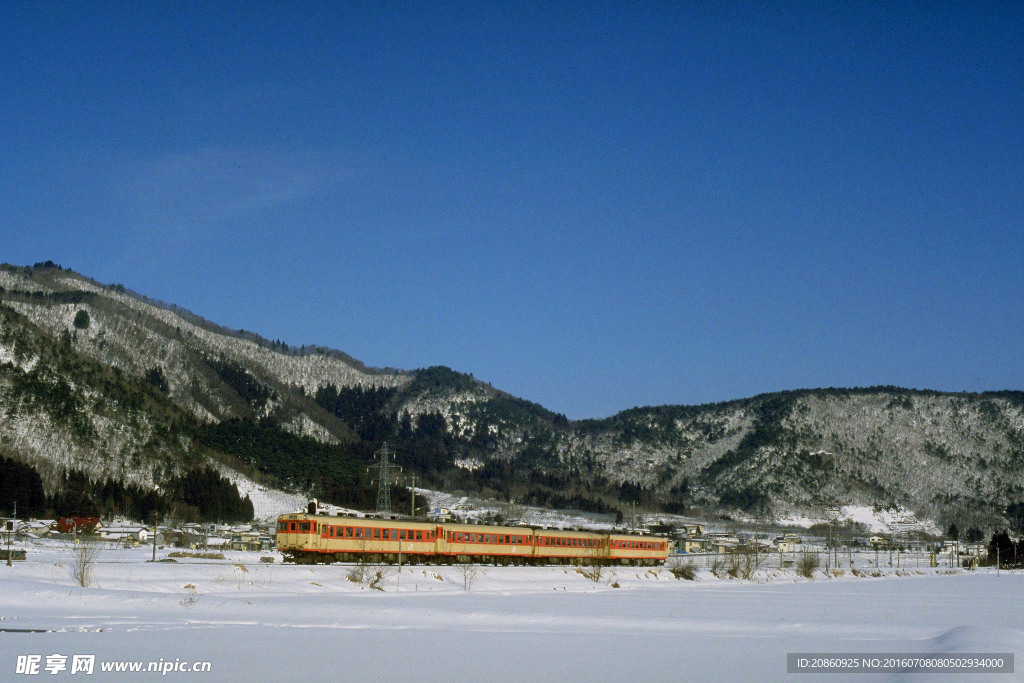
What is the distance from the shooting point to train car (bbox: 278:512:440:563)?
5694 cm

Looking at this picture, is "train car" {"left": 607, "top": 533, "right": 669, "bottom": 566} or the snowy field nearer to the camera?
the snowy field

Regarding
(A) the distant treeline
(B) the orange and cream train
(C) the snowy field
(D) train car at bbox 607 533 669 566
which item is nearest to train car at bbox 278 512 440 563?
(B) the orange and cream train

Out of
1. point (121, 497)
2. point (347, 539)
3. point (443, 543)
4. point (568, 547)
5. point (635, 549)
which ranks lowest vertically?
point (635, 549)

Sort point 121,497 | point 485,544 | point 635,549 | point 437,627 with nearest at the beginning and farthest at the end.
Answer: point 437,627 → point 485,544 → point 635,549 → point 121,497

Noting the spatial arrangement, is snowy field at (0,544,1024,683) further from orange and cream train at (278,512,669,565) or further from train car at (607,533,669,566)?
train car at (607,533,669,566)

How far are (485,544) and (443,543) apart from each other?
5.19 metres

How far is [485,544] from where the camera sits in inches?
2758

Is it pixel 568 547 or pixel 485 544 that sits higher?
pixel 485 544

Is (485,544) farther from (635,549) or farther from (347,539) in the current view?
A: (635,549)

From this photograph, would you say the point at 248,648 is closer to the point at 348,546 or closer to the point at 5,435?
the point at 348,546

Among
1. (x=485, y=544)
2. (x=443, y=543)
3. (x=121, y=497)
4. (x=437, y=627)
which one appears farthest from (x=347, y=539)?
(x=121, y=497)

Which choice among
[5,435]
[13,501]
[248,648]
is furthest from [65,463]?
[248,648]

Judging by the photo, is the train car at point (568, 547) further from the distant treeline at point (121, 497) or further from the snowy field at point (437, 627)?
the distant treeline at point (121, 497)

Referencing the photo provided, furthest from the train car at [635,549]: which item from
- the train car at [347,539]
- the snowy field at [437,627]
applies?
the snowy field at [437,627]
